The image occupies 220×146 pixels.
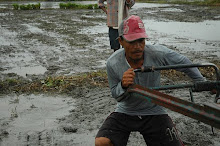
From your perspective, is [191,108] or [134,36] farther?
[134,36]

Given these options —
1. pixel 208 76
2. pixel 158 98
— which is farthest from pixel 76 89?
pixel 158 98

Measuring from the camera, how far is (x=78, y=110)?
4191 mm

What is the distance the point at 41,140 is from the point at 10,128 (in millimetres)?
593

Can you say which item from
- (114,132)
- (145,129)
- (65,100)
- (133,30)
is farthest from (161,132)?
(65,100)

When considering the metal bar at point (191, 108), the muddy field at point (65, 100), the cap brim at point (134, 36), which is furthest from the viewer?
the muddy field at point (65, 100)

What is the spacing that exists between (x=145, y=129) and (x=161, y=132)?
0.14m

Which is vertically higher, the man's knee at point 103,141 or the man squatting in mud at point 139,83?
the man squatting in mud at point 139,83

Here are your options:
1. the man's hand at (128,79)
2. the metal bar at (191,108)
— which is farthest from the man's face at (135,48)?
the metal bar at (191,108)

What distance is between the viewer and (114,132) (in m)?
2.47

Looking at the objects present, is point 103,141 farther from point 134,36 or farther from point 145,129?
point 134,36

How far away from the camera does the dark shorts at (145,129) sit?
94.3 inches

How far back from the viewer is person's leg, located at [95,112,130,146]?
7.79 ft

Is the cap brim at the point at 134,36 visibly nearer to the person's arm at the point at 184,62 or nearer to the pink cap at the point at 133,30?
the pink cap at the point at 133,30

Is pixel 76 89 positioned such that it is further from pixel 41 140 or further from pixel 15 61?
pixel 15 61
